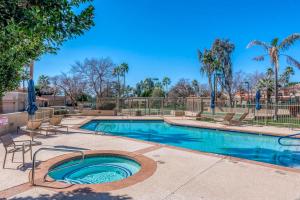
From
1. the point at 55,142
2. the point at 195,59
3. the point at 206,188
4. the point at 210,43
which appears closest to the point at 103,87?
the point at 195,59

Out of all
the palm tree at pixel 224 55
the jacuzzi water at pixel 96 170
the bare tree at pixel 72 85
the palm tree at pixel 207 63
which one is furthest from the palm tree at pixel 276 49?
the bare tree at pixel 72 85

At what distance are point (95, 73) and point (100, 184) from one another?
2675 cm

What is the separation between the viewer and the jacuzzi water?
186 inches

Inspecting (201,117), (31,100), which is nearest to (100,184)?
(31,100)

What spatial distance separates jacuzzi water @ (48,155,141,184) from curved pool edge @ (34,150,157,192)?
117 mm

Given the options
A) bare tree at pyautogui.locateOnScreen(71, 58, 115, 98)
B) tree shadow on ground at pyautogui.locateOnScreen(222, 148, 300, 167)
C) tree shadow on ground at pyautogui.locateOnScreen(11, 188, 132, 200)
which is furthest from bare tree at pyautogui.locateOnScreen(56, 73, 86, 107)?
tree shadow on ground at pyautogui.locateOnScreen(11, 188, 132, 200)

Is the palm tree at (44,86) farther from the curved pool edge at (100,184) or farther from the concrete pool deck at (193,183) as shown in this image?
the curved pool edge at (100,184)

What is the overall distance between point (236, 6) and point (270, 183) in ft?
47.7

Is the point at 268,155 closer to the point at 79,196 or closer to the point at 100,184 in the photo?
the point at 100,184

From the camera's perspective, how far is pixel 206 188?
3.74m

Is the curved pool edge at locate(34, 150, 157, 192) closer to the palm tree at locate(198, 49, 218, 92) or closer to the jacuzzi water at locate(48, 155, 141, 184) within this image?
the jacuzzi water at locate(48, 155, 141, 184)

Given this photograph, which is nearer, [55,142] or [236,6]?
[55,142]

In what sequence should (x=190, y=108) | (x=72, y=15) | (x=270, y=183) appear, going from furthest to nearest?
(x=190, y=108)
(x=270, y=183)
(x=72, y=15)

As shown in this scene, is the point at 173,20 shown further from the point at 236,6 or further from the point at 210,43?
the point at 210,43
